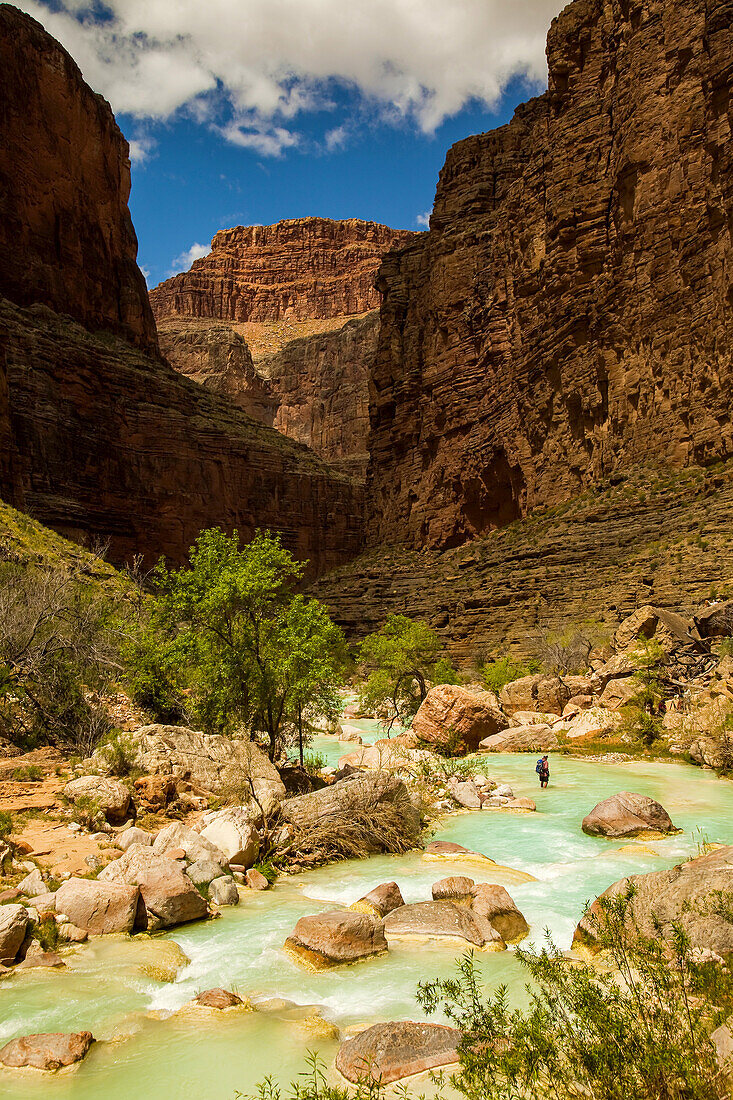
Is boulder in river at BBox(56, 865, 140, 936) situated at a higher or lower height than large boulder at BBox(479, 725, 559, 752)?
higher

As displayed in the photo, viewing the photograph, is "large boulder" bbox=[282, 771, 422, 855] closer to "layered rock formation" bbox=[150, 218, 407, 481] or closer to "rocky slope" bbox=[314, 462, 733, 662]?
"rocky slope" bbox=[314, 462, 733, 662]

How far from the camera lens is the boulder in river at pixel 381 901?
720cm

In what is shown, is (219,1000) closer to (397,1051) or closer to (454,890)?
(397,1051)

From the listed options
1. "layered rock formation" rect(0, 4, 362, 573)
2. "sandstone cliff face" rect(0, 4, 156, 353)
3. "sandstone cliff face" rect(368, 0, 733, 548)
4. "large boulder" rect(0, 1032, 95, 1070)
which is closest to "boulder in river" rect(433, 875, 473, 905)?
"large boulder" rect(0, 1032, 95, 1070)

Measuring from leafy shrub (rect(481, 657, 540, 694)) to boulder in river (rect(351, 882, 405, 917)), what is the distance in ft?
71.8

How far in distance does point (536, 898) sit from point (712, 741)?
978 cm

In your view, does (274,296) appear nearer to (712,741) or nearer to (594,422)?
(594,422)

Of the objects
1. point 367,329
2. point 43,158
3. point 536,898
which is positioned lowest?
point 536,898

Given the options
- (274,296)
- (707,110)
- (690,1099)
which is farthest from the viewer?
(274,296)

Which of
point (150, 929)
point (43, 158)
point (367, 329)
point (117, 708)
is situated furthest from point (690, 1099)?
point (367, 329)

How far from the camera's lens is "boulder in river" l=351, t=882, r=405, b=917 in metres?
7.20

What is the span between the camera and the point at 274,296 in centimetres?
16188

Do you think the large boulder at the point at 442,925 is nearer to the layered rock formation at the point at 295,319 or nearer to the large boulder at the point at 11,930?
the large boulder at the point at 11,930

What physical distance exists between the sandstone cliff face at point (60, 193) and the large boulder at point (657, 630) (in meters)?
54.1
